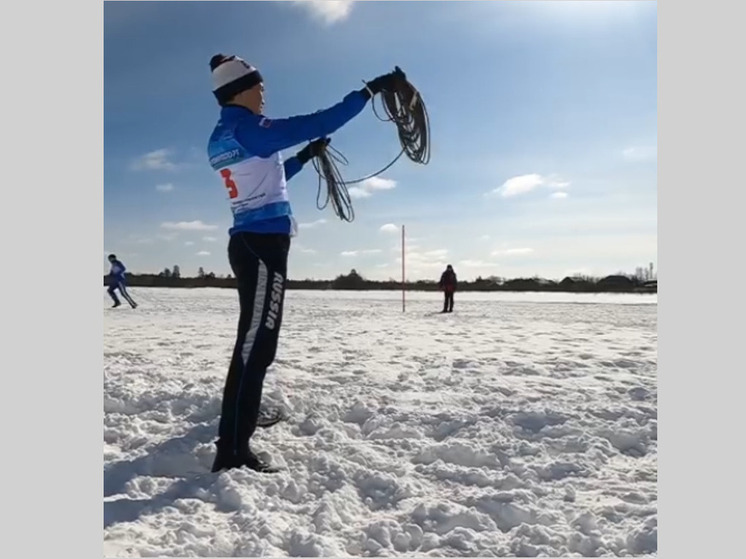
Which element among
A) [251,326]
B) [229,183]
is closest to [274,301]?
[251,326]

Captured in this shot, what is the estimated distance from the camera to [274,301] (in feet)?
9.07

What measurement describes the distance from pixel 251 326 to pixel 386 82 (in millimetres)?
1352

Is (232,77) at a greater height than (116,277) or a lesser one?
greater

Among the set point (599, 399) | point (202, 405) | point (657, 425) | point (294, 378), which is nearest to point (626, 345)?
point (599, 399)

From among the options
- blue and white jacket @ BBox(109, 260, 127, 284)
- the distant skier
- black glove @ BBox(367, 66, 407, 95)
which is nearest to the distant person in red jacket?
the distant skier

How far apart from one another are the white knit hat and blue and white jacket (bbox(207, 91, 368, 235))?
0.26 feet

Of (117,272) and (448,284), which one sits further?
(448,284)

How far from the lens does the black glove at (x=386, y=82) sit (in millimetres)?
2735

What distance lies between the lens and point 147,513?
90.3 inches

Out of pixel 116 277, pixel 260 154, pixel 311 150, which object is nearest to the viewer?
pixel 260 154

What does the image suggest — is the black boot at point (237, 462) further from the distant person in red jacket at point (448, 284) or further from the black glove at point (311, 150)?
the distant person in red jacket at point (448, 284)

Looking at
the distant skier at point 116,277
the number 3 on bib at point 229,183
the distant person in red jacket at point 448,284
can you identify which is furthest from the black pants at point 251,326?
the distant person in red jacket at point 448,284

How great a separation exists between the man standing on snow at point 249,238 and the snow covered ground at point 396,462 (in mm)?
261

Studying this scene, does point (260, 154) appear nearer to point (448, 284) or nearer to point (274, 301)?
point (274, 301)
